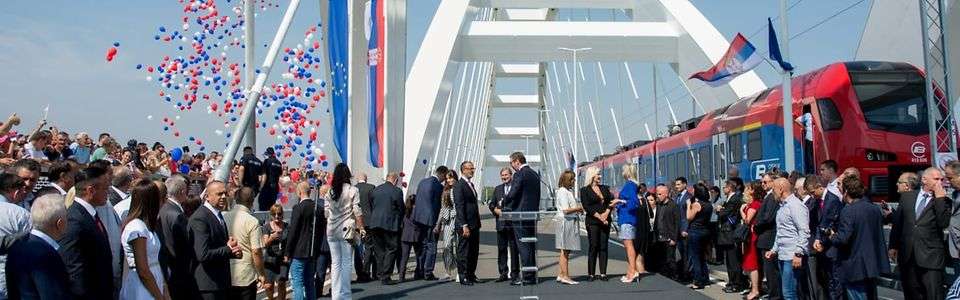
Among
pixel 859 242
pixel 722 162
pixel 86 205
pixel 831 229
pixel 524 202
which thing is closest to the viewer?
pixel 86 205

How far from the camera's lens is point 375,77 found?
15.4 metres

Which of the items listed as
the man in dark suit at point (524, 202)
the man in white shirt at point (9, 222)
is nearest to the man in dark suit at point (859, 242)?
the man in dark suit at point (524, 202)

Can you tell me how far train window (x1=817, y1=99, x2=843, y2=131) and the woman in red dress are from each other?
5.10 metres

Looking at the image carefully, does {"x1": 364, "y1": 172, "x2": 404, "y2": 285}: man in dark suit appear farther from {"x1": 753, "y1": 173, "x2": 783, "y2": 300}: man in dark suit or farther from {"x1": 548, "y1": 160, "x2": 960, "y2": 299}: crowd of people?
{"x1": 753, "y1": 173, "x2": 783, "y2": 300}: man in dark suit

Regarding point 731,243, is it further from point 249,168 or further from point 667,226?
point 249,168

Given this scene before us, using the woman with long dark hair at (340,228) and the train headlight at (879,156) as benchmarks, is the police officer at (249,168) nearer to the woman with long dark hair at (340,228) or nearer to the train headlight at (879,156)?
the woman with long dark hair at (340,228)

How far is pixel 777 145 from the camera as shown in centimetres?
1560

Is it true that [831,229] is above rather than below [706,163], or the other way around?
below

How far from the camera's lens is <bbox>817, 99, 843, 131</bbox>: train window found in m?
14.5

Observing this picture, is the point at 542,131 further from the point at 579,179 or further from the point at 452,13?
the point at 452,13

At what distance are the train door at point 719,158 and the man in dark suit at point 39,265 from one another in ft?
48.9

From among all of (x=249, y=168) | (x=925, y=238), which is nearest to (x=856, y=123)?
(x=925, y=238)

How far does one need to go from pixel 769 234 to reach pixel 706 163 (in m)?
10.6

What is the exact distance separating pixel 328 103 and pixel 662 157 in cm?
1069
